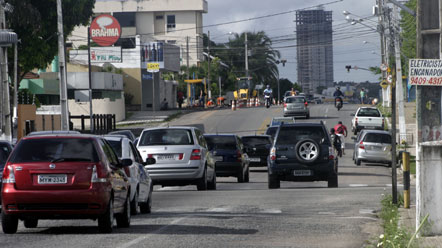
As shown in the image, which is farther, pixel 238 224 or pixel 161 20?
pixel 161 20

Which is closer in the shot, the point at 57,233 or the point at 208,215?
the point at 57,233

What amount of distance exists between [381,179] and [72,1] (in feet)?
82.7

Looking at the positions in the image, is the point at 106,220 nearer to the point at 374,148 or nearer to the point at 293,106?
the point at 374,148

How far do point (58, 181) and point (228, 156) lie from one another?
17993 millimetres

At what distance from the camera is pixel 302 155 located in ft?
82.7

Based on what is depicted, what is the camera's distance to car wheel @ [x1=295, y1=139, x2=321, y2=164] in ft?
82.1

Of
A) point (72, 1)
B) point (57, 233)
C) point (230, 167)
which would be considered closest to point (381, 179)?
point (230, 167)

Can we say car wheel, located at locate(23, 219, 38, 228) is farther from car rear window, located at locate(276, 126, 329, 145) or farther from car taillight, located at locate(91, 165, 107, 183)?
car rear window, located at locate(276, 126, 329, 145)

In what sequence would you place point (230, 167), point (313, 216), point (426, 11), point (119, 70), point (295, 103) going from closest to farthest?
point (426, 11) < point (313, 216) < point (230, 167) < point (295, 103) < point (119, 70)

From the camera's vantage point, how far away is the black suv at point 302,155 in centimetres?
2517

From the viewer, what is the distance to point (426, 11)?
14.3 meters

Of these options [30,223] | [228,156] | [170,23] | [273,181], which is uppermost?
[170,23]

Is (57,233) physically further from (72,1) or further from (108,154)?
(72,1)

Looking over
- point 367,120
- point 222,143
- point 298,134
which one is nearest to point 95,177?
point 298,134
